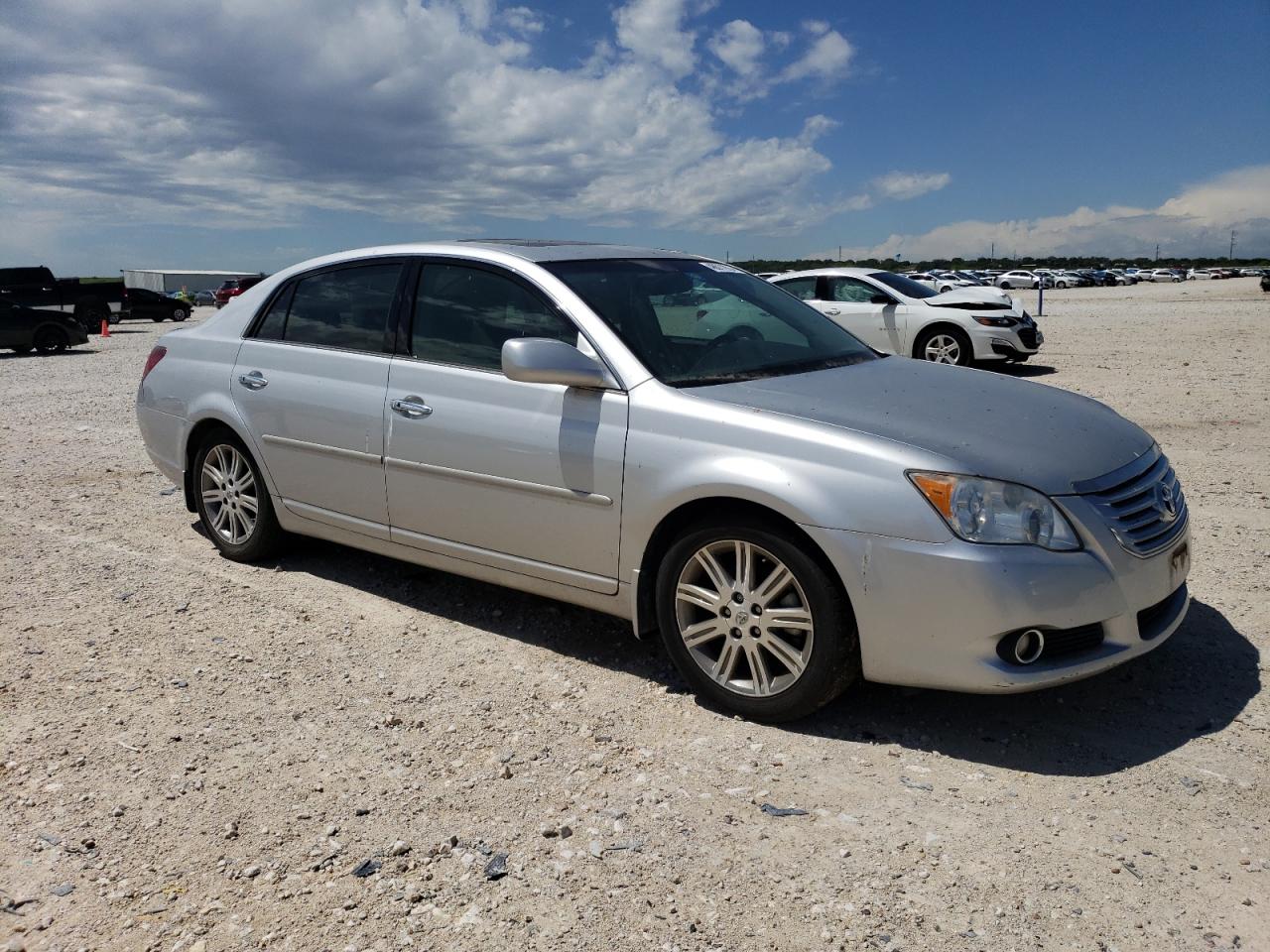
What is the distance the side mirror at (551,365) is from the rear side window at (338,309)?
1.17 metres

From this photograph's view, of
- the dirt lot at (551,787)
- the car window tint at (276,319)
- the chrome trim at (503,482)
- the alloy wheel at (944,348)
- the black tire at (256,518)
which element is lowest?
the dirt lot at (551,787)

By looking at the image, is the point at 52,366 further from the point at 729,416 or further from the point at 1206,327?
the point at 1206,327

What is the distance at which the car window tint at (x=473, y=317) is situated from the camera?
4.36 metres

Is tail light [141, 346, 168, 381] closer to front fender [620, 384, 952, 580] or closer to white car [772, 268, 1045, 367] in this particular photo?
front fender [620, 384, 952, 580]

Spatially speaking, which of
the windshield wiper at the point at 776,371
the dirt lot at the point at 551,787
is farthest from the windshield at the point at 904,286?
the windshield wiper at the point at 776,371

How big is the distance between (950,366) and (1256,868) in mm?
2615

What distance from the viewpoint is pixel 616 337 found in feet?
13.6

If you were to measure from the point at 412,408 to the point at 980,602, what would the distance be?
253 cm

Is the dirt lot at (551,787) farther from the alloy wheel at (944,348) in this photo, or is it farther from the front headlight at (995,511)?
the alloy wheel at (944,348)

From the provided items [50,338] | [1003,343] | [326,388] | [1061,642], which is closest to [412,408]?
[326,388]

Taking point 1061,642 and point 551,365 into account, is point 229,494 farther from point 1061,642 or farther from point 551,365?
point 1061,642

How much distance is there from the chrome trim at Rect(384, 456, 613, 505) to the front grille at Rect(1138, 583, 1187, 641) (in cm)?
190

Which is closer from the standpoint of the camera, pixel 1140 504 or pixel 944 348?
pixel 1140 504

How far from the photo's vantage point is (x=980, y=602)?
3.27 metres
